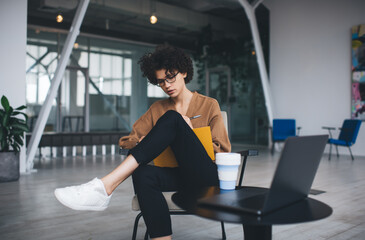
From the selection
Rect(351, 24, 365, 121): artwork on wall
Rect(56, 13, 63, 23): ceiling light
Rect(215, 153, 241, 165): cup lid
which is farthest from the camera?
Rect(56, 13, 63, 23): ceiling light

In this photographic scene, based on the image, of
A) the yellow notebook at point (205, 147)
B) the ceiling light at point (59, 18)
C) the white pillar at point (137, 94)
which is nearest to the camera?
the yellow notebook at point (205, 147)

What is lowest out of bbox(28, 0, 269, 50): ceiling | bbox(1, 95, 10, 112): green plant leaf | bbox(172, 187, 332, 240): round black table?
bbox(172, 187, 332, 240): round black table

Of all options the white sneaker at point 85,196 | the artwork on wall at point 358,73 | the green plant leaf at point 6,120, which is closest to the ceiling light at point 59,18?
the green plant leaf at point 6,120

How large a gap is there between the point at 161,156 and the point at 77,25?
14.7 ft

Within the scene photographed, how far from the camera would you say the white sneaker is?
60.8 inches

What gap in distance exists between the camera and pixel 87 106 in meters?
9.48

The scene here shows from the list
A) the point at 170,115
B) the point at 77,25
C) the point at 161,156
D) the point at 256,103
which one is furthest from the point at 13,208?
the point at 256,103

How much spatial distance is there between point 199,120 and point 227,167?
70 centimetres

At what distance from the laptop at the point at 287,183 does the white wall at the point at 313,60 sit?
705cm

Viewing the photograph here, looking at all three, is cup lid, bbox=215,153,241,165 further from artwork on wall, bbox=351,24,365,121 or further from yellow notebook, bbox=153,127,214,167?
artwork on wall, bbox=351,24,365,121

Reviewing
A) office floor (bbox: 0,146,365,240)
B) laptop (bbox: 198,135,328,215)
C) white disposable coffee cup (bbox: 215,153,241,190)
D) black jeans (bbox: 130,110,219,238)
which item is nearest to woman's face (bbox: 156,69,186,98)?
black jeans (bbox: 130,110,219,238)

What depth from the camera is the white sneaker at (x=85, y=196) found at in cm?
155

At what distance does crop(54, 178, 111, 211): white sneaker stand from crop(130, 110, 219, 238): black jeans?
0.18 m

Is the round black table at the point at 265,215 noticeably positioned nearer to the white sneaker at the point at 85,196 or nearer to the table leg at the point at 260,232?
the table leg at the point at 260,232
